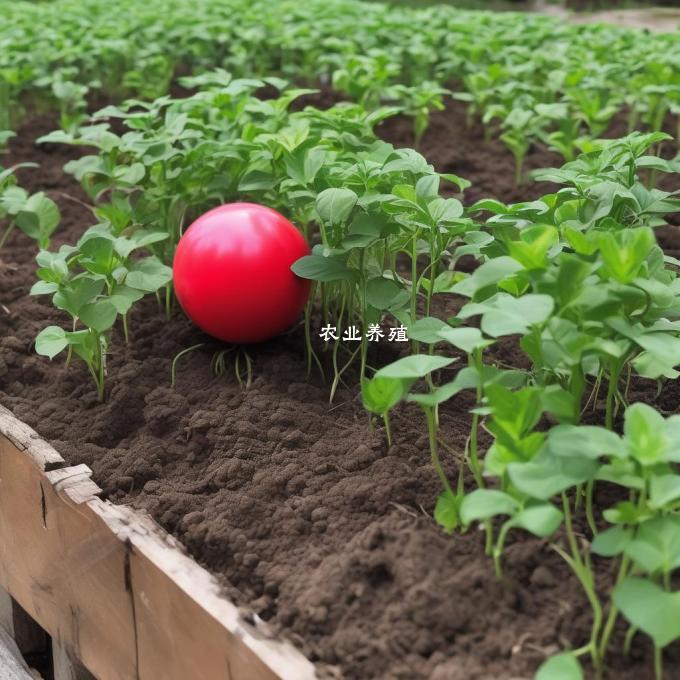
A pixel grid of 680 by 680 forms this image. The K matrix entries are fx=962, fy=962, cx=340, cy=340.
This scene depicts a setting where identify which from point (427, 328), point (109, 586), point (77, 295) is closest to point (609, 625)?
point (427, 328)

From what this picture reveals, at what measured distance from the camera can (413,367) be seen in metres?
1.55

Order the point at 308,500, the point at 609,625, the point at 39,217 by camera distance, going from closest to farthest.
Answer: the point at 609,625 < the point at 308,500 < the point at 39,217

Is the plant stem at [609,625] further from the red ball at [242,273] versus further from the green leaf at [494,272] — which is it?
the red ball at [242,273]

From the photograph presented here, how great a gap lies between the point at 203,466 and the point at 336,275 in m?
0.53

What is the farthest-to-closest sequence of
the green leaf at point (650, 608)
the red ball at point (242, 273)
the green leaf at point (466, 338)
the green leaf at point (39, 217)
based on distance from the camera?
1. the green leaf at point (39, 217)
2. the red ball at point (242, 273)
3. the green leaf at point (466, 338)
4. the green leaf at point (650, 608)

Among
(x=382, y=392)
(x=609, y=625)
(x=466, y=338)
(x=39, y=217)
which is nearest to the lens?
(x=609, y=625)

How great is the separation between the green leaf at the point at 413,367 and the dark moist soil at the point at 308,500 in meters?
0.30

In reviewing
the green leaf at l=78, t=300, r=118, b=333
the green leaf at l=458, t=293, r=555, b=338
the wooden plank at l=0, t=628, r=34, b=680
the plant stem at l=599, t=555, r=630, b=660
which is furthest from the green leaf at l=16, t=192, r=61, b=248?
the plant stem at l=599, t=555, r=630, b=660

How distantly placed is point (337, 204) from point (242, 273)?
0.44 metres

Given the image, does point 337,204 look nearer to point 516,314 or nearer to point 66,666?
point 516,314

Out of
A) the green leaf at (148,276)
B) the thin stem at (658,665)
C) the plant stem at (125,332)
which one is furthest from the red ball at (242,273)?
the thin stem at (658,665)

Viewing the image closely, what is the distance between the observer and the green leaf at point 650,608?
124 cm

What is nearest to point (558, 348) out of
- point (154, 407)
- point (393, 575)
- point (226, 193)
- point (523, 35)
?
point (393, 575)

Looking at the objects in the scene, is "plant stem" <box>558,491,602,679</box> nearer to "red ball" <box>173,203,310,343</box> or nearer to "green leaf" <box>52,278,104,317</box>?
"red ball" <box>173,203,310,343</box>
